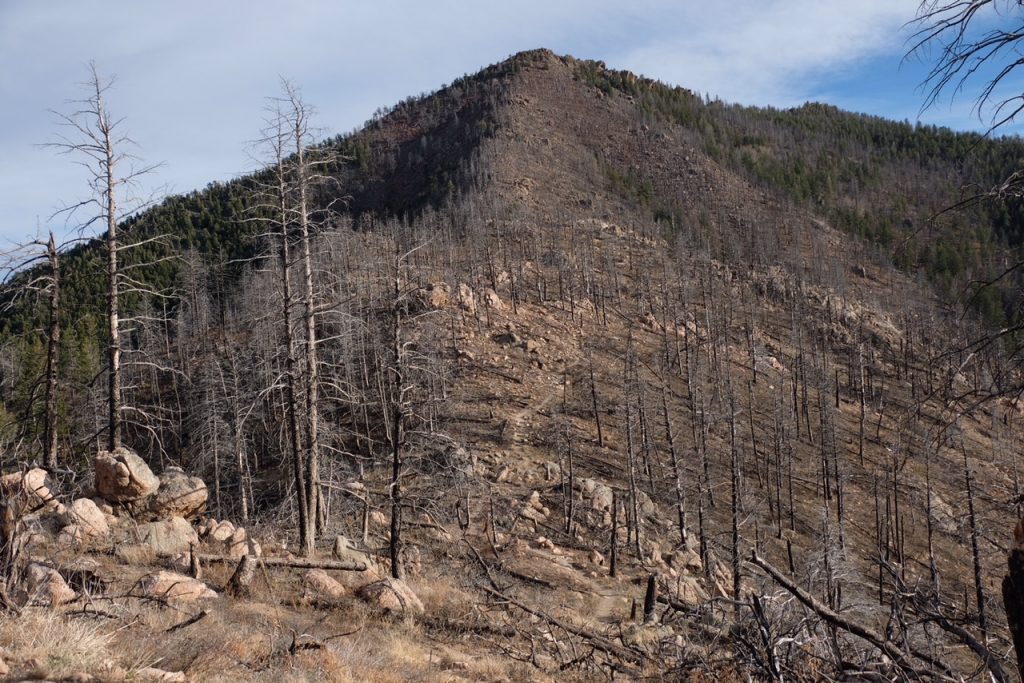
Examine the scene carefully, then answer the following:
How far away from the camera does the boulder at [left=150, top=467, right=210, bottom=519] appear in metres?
13.0

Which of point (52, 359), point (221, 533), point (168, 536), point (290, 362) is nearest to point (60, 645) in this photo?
point (168, 536)

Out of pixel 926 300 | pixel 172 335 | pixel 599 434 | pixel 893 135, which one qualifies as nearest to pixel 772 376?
pixel 599 434

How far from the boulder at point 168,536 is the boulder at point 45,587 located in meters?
4.37

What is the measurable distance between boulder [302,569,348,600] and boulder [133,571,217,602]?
1.61 meters

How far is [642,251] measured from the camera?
99.8 m

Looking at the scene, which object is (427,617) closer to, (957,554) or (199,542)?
(199,542)

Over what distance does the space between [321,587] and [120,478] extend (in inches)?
195

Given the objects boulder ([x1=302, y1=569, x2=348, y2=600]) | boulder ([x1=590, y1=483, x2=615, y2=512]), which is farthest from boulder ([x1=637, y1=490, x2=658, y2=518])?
boulder ([x1=302, y1=569, x2=348, y2=600])

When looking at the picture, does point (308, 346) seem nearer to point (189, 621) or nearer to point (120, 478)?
point (120, 478)

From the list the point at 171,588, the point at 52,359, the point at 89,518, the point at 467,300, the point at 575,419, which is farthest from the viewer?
the point at 467,300

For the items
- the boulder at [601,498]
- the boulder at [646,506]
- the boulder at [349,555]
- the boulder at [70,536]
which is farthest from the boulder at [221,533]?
the boulder at [646,506]

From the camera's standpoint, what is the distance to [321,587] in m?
10.4

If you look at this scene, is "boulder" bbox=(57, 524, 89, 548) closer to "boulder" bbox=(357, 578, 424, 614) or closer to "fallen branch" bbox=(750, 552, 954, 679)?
"boulder" bbox=(357, 578, 424, 614)

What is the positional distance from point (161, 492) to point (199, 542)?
1.67m
